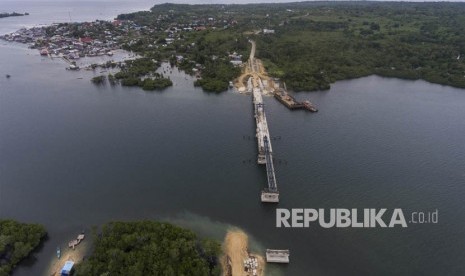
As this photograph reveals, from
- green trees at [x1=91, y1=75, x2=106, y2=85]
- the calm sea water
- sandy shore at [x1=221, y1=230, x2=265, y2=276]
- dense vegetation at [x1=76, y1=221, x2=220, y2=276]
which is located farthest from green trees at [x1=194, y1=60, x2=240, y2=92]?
dense vegetation at [x1=76, y1=221, x2=220, y2=276]

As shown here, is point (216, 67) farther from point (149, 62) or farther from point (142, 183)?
point (142, 183)

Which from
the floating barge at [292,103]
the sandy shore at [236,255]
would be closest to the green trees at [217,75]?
the floating barge at [292,103]

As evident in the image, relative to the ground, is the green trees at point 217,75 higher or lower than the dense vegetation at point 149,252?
higher

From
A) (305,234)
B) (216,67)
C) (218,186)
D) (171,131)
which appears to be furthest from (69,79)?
(305,234)

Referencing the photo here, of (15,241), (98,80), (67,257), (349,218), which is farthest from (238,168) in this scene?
(98,80)

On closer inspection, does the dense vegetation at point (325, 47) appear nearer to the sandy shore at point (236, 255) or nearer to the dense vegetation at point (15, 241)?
the sandy shore at point (236, 255)

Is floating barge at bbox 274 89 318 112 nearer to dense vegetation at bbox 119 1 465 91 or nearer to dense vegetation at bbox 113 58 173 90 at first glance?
dense vegetation at bbox 119 1 465 91

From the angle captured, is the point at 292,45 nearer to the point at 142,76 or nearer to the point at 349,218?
the point at 142,76
